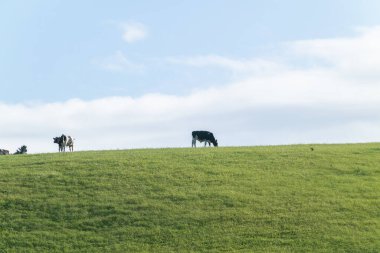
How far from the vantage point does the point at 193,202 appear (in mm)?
36062

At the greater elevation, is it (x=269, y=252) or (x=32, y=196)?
(x=32, y=196)

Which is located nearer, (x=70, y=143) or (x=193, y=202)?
(x=193, y=202)

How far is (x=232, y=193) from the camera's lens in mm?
37438

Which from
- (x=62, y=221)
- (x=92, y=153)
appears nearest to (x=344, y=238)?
(x=62, y=221)

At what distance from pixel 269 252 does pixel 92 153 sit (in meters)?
21.6

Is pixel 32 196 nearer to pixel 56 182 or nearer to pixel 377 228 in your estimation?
pixel 56 182

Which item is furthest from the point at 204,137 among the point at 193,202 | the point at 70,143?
the point at 193,202

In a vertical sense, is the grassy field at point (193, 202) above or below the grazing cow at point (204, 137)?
below

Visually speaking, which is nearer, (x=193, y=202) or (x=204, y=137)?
(x=193, y=202)

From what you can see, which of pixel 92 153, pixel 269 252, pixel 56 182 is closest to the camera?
pixel 269 252

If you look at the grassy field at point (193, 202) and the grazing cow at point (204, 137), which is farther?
the grazing cow at point (204, 137)

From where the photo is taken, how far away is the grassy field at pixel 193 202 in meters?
31.7

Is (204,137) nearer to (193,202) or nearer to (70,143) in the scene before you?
(70,143)

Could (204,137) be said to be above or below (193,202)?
above
